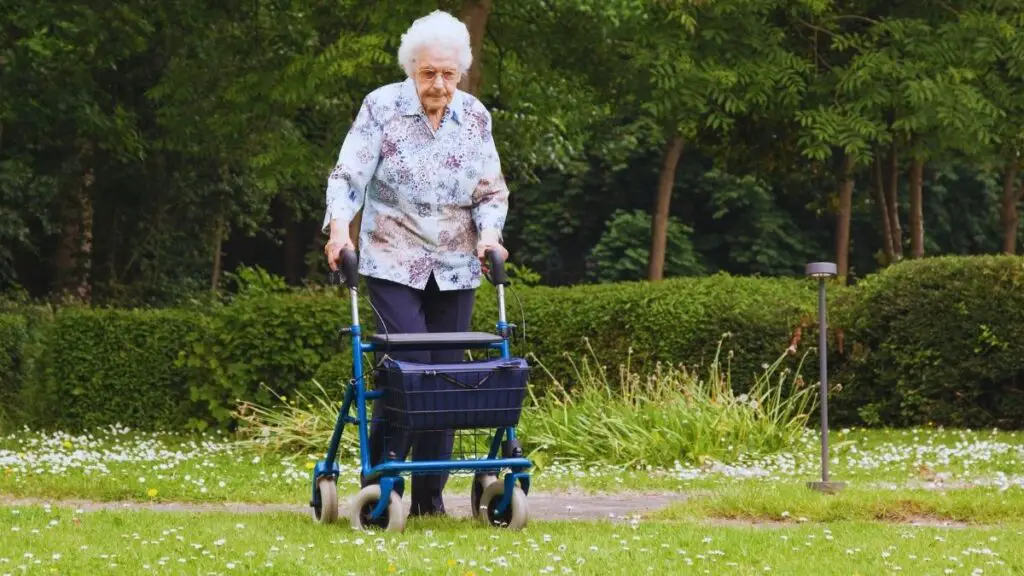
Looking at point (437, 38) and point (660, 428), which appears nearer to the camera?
point (437, 38)

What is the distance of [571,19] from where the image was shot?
49.1ft

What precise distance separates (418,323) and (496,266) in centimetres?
39

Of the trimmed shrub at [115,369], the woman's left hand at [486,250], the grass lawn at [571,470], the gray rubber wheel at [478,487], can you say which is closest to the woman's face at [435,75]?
the woman's left hand at [486,250]

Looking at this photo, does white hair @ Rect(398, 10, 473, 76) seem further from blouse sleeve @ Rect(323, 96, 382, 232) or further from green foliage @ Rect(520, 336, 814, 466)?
green foliage @ Rect(520, 336, 814, 466)

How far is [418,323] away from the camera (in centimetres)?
612

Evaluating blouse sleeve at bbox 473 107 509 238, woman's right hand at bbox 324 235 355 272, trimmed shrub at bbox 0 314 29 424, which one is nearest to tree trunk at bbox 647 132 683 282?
trimmed shrub at bbox 0 314 29 424

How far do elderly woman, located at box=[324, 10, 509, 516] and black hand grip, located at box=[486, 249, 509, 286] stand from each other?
0.03 m

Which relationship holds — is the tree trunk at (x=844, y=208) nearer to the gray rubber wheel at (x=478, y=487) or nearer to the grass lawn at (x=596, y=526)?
the grass lawn at (x=596, y=526)

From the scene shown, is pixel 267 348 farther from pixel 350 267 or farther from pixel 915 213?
pixel 915 213

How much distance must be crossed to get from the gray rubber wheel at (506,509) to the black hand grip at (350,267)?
1.00 metres

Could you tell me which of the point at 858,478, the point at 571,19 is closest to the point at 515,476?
the point at 858,478

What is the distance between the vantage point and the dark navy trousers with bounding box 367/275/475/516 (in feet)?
20.0

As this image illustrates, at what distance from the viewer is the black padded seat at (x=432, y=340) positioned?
574 centimetres

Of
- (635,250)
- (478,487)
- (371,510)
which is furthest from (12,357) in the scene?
(635,250)
